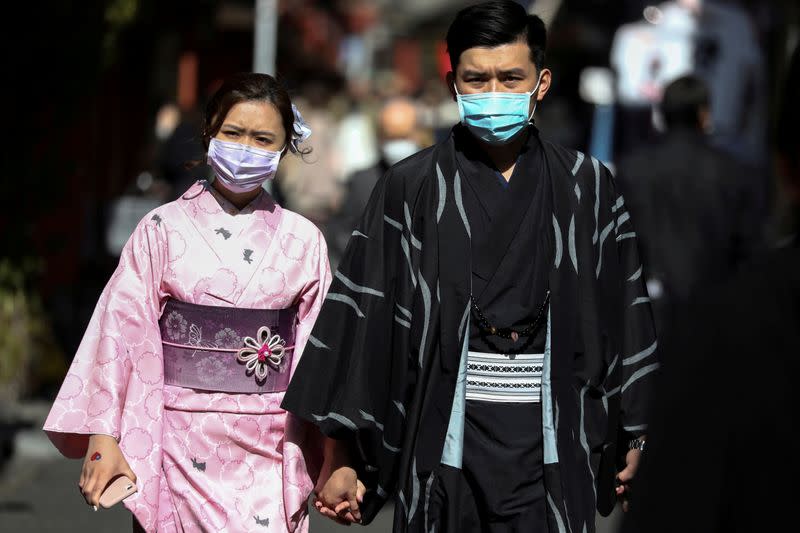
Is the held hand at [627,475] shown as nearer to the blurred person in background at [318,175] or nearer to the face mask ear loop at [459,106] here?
the face mask ear loop at [459,106]

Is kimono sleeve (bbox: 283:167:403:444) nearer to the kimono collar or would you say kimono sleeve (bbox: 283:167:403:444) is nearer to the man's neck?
the man's neck

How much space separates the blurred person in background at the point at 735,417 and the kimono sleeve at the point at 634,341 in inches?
80.5

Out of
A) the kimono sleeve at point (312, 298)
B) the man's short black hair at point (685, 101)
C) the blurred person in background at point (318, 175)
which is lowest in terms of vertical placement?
the blurred person in background at point (318, 175)

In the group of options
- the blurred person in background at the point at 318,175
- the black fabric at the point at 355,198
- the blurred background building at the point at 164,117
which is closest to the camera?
the black fabric at the point at 355,198

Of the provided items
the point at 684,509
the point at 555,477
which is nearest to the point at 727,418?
the point at 684,509

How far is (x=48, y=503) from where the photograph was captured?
7.68m

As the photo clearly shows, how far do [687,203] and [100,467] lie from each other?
4.22 metres

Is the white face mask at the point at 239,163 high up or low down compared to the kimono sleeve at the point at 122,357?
up

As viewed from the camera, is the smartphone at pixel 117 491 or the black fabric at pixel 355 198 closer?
the smartphone at pixel 117 491

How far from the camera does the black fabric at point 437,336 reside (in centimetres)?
389

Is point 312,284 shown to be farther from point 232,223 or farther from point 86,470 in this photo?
point 86,470

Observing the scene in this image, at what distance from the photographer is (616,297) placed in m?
4.08


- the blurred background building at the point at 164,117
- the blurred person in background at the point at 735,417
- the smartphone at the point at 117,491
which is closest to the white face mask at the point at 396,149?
the blurred background building at the point at 164,117

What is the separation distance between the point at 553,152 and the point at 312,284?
2.73 feet
